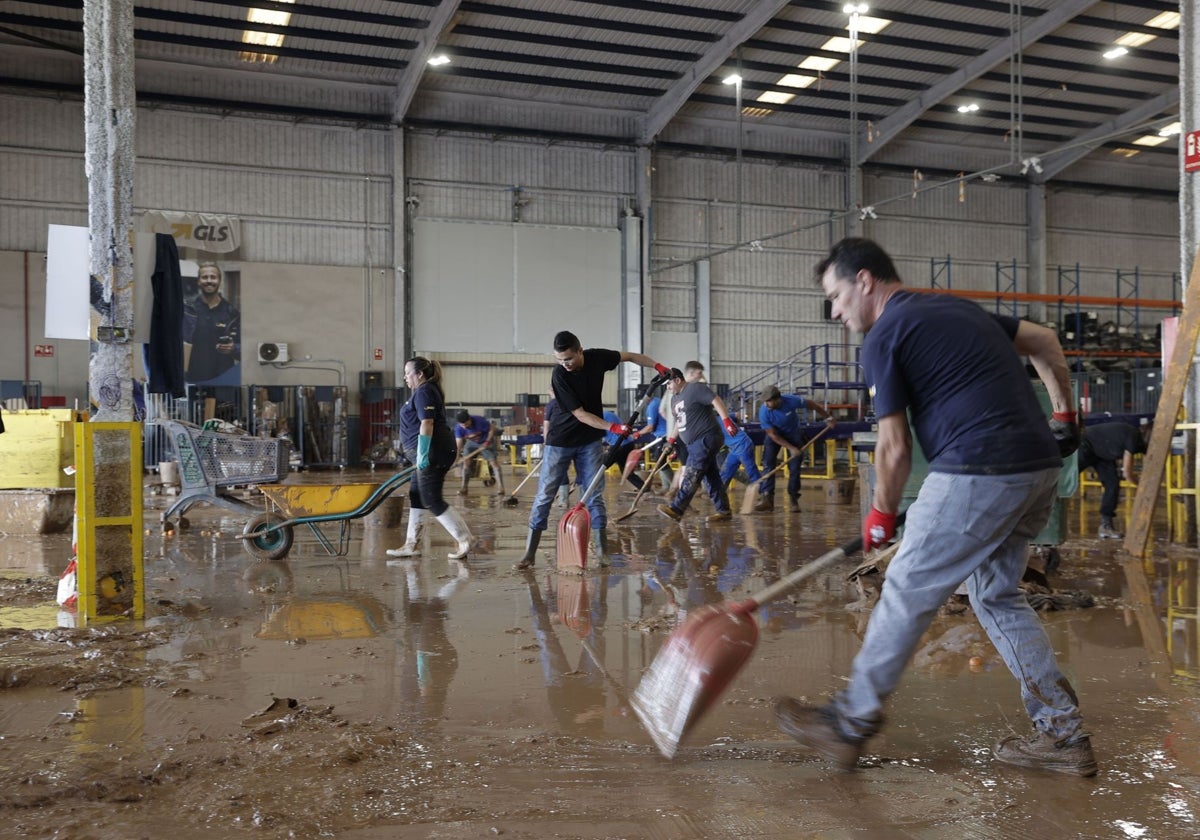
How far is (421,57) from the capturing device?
20703 mm

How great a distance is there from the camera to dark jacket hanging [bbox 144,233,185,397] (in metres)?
5.51

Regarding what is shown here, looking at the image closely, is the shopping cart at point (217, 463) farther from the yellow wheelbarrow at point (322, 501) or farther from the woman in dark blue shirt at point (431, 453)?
the woman in dark blue shirt at point (431, 453)

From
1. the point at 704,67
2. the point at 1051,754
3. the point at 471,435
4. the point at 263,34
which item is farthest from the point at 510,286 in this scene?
the point at 1051,754

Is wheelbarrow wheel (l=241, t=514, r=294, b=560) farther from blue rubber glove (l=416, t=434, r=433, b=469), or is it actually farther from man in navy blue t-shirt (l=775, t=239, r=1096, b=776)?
man in navy blue t-shirt (l=775, t=239, r=1096, b=776)

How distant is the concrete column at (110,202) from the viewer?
5.12m

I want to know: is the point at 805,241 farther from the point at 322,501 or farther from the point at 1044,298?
the point at 322,501

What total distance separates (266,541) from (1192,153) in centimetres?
868

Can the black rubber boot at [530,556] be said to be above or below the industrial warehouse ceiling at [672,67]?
below

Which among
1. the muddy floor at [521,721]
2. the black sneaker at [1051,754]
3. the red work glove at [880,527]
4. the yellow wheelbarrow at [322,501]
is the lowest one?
the muddy floor at [521,721]

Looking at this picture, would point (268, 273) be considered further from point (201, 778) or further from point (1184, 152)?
point (201, 778)

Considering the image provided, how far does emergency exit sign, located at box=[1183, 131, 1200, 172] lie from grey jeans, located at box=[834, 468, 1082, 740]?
7.44m

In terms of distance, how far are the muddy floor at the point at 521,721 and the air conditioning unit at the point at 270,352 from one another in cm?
1726

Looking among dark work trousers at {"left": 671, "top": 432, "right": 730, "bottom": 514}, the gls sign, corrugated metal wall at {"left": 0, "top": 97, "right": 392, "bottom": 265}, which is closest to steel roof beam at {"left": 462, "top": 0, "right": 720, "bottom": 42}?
corrugated metal wall at {"left": 0, "top": 97, "right": 392, "bottom": 265}

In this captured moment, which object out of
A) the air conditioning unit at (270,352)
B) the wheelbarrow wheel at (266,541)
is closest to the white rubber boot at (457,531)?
the wheelbarrow wheel at (266,541)
